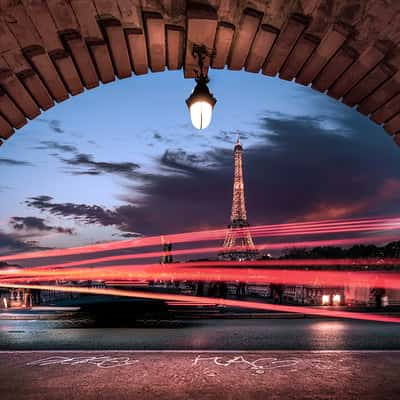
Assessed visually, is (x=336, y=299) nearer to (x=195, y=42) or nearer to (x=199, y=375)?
(x=199, y=375)

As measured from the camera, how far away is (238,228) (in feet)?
295

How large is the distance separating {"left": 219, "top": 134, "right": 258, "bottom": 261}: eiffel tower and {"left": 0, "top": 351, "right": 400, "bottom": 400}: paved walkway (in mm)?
79120

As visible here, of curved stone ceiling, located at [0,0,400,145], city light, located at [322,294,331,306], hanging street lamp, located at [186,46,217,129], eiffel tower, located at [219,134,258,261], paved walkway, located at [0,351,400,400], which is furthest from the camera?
eiffel tower, located at [219,134,258,261]

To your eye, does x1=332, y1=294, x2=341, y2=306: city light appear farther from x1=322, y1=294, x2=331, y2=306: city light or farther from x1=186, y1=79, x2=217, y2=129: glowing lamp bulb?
x1=186, y1=79, x2=217, y2=129: glowing lamp bulb

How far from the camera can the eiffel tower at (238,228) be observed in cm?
9131

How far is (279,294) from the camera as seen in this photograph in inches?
817

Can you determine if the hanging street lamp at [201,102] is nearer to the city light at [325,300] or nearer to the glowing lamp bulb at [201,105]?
the glowing lamp bulb at [201,105]

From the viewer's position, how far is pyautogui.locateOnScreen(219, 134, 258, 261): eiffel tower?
3595 inches

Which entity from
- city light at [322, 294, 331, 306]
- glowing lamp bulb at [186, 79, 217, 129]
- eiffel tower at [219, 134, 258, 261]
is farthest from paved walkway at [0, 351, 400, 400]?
eiffel tower at [219, 134, 258, 261]

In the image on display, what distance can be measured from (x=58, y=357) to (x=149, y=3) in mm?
7526

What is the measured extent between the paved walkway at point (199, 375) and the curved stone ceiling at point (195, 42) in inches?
157

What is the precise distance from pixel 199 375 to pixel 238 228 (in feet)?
273

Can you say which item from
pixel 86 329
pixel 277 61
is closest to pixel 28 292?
pixel 86 329

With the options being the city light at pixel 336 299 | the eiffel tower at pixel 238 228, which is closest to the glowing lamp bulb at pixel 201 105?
the city light at pixel 336 299
